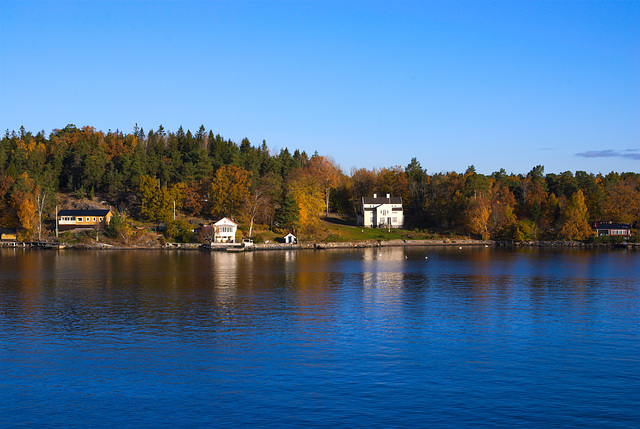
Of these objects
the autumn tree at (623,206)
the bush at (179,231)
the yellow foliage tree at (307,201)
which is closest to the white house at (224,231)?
the bush at (179,231)

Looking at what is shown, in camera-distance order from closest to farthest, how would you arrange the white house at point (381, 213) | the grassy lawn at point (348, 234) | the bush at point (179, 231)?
the bush at point (179, 231), the grassy lawn at point (348, 234), the white house at point (381, 213)

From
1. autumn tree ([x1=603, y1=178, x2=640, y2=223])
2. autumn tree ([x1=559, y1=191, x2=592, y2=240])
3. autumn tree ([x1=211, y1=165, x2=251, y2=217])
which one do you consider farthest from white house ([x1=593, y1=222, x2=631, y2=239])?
autumn tree ([x1=211, y1=165, x2=251, y2=217])

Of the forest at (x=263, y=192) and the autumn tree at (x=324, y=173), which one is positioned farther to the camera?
the autumn tree at (x=324, y=173)

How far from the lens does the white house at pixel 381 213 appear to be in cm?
14950

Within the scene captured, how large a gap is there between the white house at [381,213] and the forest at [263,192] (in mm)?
4430

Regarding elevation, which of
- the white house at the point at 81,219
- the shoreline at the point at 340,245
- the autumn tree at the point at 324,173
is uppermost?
the autumn tree at the point at 324,173

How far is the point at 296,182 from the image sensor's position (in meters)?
134

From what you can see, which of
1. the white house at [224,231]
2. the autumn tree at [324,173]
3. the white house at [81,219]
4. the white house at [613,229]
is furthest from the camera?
the autumn tree at [324,173]

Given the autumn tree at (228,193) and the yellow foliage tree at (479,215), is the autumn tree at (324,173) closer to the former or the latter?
the autumn tree at (228,193)

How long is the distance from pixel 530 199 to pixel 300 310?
11810cm

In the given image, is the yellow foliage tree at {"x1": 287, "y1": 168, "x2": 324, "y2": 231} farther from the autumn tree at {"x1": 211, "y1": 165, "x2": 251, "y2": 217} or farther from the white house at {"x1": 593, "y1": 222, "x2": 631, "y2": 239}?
the white house at {"x1": 593, "y1": 222, "x2": 631, "y2": 239}

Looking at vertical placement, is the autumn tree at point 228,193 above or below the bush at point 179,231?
above

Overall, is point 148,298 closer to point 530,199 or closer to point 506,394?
point 506,394

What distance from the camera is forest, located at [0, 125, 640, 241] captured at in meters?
124
